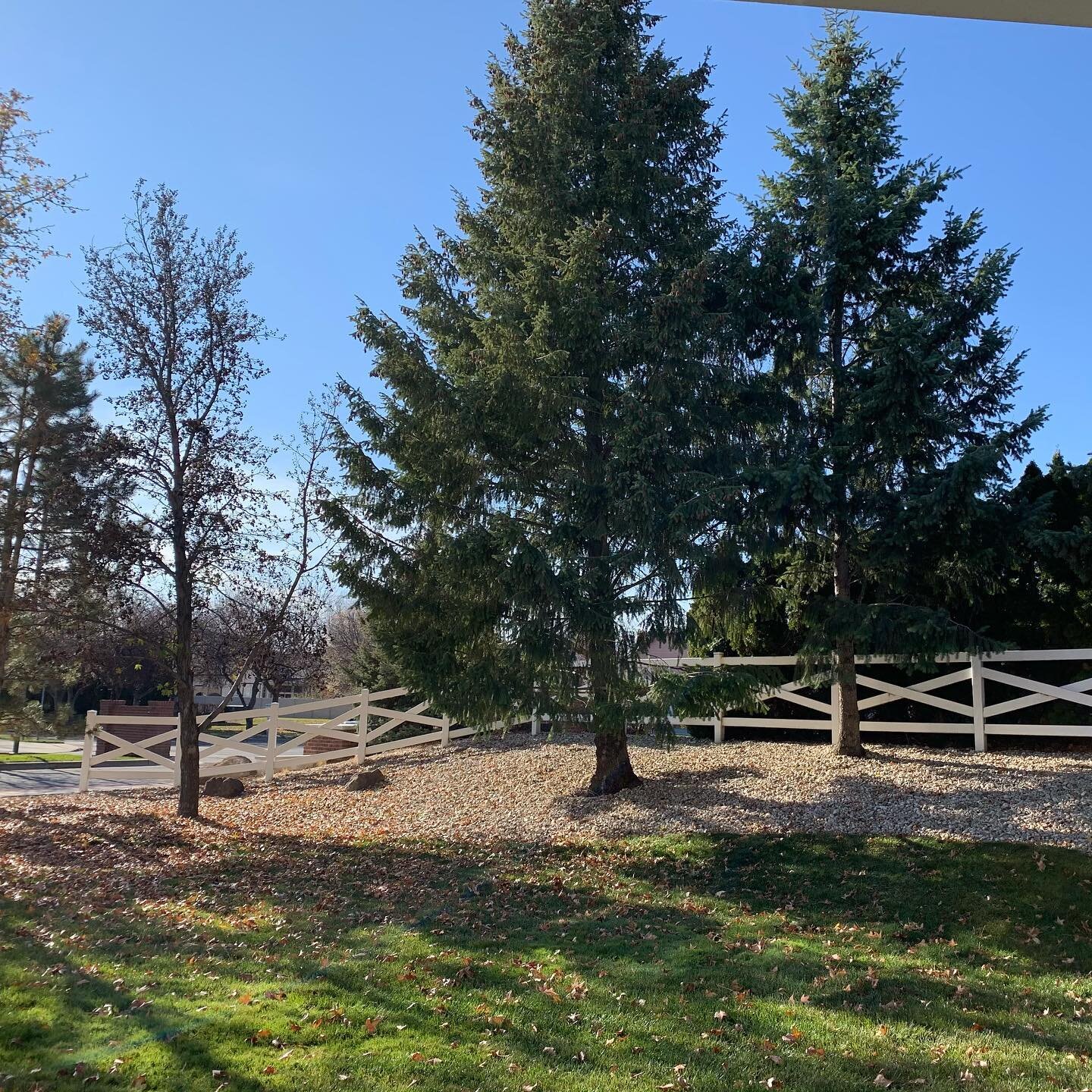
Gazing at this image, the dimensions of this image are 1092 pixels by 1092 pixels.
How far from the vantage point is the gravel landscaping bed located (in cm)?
914

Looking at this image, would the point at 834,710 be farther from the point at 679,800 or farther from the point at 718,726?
the point at 679,800

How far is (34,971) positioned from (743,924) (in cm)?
498

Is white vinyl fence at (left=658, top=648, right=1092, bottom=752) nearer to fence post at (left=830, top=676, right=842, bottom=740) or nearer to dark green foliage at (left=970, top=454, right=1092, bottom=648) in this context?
fence post at (left=830, top=676, right=842, bottom=740)

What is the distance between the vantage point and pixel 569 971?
18.5ft

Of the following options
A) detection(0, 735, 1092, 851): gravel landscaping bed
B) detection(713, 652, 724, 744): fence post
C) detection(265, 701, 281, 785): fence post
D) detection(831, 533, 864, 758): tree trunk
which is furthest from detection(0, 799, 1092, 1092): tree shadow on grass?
detection(265, 701, 281, 785): fence post

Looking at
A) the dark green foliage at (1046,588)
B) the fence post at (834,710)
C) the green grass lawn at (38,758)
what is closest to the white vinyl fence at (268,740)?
the fence post at (834,710)

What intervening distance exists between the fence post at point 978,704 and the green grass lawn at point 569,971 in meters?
4.05

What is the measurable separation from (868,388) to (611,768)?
625 centimetres

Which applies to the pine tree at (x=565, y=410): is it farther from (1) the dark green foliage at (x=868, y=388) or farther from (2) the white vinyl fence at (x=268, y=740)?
(2) the white vinyl fence at (x=268, y=740)

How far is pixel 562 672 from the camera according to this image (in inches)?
403

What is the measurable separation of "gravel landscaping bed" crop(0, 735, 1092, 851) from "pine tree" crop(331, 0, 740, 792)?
1.10m

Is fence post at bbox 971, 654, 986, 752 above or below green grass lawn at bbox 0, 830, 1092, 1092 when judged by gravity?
above

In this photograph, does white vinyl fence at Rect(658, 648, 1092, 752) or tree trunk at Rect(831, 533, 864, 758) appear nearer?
white vinyl fence at Rect(658, 648, 1092, 752)

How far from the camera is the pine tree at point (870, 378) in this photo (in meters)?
11.2
